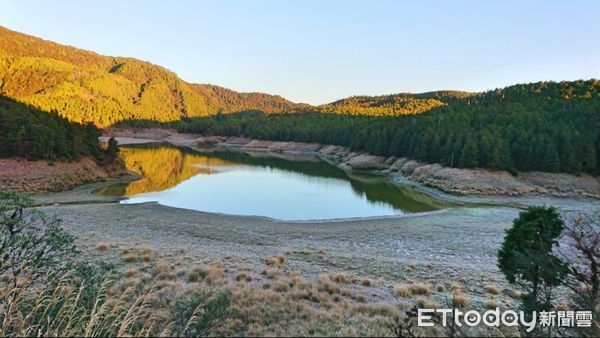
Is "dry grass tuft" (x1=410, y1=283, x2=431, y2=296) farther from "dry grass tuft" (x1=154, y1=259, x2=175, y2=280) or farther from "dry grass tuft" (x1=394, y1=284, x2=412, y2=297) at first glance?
"dry grass tuft" (x1=154, y1=259, x2=175, y2=280)

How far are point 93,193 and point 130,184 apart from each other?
7687 mm

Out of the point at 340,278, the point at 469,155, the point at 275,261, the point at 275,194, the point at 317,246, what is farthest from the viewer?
the point at 469,155

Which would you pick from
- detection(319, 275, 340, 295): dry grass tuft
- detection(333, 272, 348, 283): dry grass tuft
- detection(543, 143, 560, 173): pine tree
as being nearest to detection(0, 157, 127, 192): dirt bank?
detection(333, 272, 348, 283): dry grass tuft

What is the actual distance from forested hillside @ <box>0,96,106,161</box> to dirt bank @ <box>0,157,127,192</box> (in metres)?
1.33

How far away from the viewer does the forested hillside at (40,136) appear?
38219 mm

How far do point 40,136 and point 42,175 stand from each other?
5.37m

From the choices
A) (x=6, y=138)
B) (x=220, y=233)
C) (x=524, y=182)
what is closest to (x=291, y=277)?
(x=220, y=233)

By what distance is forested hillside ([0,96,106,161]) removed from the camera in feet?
125

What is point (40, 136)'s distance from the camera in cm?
3950

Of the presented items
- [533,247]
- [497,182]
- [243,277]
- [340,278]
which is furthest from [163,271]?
[497,182]

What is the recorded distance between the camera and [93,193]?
122ft

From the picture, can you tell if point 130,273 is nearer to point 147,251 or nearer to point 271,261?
point 147,251

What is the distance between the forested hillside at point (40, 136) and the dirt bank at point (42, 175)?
1.33 metres

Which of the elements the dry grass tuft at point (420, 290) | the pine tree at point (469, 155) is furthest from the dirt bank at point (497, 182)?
the dry grass tuft at point (420, 290)
